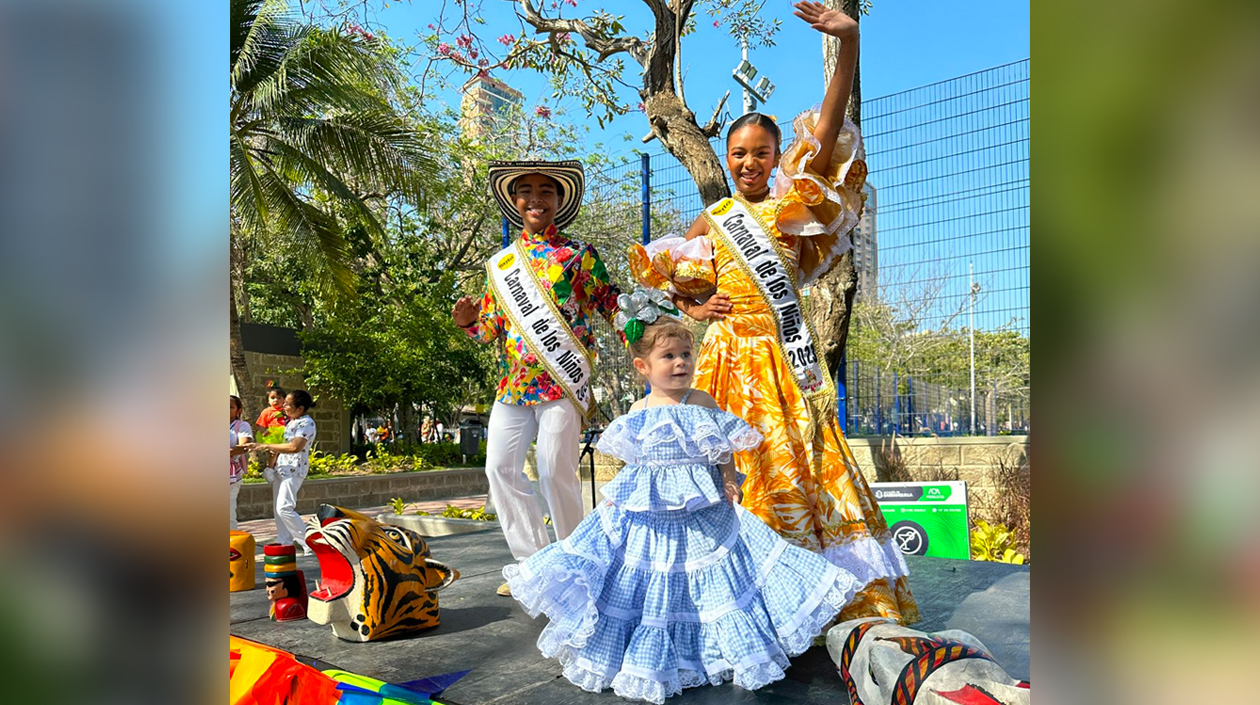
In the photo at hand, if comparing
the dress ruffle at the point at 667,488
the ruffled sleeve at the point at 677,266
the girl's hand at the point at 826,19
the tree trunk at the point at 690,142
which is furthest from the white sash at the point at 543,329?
the tree trunk at the point at 690,142

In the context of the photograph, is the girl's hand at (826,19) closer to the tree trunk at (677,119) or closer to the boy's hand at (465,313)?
the boy's hand at (465,313)

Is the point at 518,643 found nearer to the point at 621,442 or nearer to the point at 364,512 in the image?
the point at 621,442

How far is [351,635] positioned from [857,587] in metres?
1.92

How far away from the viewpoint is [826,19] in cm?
251

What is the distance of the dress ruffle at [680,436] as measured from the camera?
289 cm

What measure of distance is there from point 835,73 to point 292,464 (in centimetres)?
498

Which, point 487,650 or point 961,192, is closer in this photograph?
point 487,650

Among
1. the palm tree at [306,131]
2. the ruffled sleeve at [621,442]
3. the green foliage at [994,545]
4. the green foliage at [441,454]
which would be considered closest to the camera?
the ruffled sleeve at [621,442]

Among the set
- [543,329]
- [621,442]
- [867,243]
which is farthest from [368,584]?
[867,243]

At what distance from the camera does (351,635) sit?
3.36 m

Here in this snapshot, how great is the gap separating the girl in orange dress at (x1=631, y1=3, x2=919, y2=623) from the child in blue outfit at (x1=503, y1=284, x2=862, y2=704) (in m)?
0.28

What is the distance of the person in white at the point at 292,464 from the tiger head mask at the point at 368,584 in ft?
10.0
